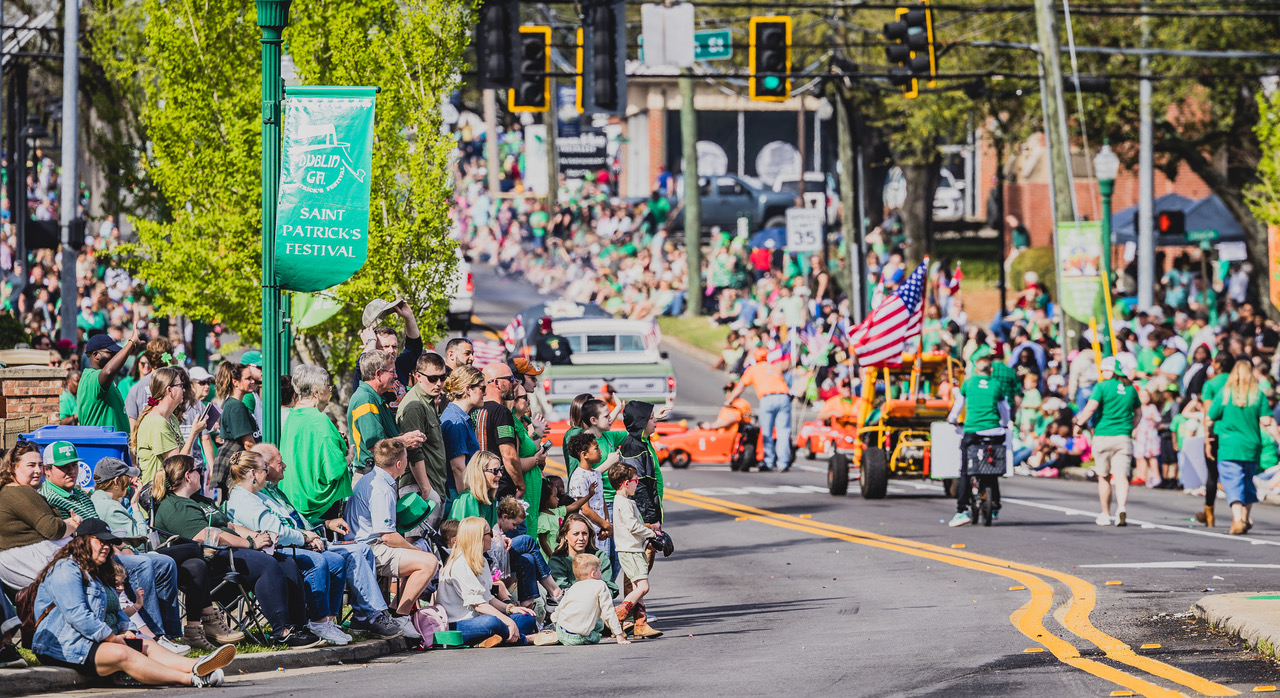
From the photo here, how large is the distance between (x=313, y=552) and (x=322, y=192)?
2.92m

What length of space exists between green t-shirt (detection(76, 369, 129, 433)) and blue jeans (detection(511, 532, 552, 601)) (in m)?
3.86

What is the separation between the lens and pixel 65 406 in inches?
665

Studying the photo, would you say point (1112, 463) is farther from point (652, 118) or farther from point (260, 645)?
point (652, 118)

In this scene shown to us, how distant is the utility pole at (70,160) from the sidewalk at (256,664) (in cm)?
1649

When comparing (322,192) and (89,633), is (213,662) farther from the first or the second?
(322,192)

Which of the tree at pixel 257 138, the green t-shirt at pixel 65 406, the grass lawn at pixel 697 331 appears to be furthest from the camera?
the grass lawn at pixel 697 331

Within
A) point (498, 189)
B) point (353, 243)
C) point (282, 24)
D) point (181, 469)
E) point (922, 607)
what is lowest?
point (922, 607)

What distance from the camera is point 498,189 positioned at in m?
64.6

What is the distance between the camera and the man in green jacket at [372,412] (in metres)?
12.0

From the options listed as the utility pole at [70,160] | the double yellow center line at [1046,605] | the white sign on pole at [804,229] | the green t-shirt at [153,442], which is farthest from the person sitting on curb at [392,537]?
the white sign on pole at [804,229]

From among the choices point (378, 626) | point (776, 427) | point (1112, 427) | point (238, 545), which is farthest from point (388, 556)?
point (776, 427)

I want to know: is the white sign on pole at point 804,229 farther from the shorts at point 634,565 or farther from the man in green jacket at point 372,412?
the man in green jacket at point 372,412

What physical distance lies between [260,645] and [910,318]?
Result: 41.6 ft

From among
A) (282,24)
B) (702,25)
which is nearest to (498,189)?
(702,25)
